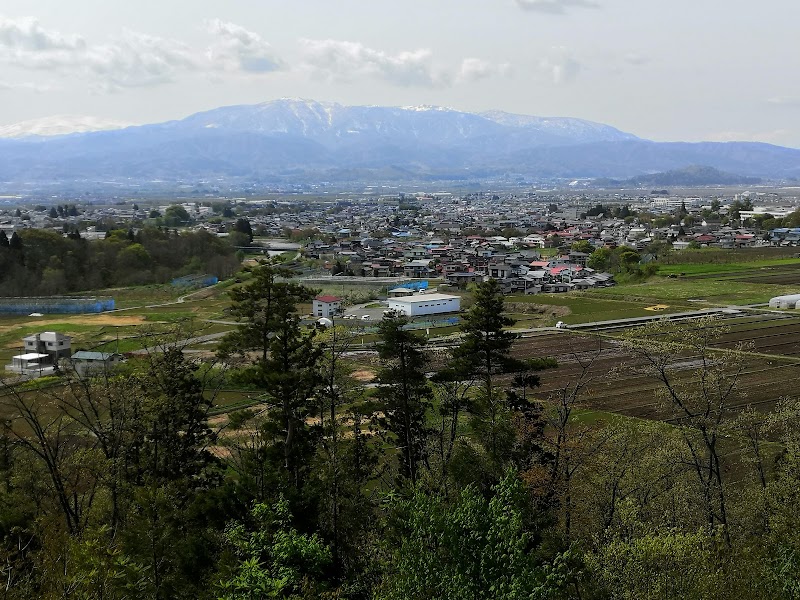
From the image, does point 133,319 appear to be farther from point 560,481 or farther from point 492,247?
point 492,247

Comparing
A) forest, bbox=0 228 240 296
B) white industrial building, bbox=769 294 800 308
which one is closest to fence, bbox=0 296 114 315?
forest, bbox=0 228 240 296

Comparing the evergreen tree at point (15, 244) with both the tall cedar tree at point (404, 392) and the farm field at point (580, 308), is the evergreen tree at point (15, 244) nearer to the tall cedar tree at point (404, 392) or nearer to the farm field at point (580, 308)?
the farm field at point (580, 308)

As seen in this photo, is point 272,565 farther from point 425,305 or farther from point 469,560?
point 425,305

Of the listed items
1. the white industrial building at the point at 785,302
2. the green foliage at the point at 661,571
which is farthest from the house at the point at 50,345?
the white industrial building at the point at 785,302

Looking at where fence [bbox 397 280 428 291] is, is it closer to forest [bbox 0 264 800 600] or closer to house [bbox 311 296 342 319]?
house [bbox 311 296 342 319]

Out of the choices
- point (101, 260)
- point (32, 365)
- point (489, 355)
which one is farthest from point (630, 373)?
point (101, 260)

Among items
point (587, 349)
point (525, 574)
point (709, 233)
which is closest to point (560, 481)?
point (525, 574)
